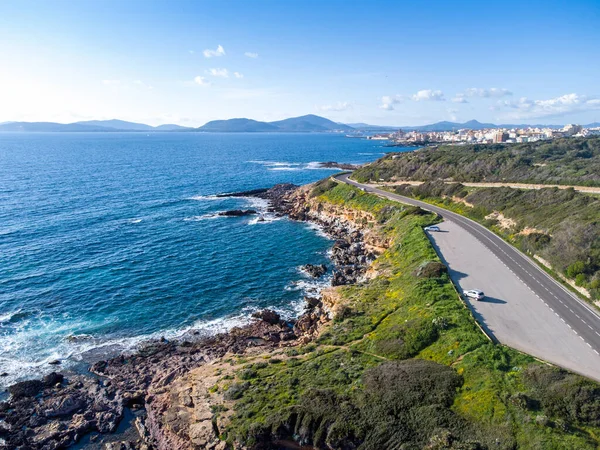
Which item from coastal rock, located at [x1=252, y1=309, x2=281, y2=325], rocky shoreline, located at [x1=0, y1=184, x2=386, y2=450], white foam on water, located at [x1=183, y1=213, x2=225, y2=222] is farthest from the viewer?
white foam on water, located at [x1=183, y1=213, x2=225, y2=222]

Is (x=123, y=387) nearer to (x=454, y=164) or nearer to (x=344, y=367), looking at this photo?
(x=344, y=367)

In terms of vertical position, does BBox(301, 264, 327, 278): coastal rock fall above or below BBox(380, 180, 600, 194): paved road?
below

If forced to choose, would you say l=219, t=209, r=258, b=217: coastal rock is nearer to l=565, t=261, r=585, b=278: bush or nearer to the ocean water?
the ocean water

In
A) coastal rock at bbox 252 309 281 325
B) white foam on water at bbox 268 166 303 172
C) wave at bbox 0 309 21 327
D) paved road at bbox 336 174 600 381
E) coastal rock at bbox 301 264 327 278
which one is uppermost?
paved road at bbox 336 174 600 381

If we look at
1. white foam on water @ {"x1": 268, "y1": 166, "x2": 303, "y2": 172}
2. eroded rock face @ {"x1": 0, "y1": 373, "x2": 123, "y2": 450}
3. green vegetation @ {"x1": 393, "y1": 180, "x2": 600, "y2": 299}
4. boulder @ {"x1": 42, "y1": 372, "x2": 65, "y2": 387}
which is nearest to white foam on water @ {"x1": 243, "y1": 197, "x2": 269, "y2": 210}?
green vegetation @ {"x1": 393, "y1": 180, "x2": 600, "y2": 299}

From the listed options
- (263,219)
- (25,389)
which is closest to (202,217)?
(263,219)

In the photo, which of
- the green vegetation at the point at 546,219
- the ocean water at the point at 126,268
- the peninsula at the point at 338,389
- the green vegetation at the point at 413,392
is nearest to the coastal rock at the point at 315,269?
the ocean water at the point at 126,268

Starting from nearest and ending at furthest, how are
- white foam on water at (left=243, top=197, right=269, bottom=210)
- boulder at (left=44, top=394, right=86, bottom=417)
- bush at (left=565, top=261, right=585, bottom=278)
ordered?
1. boulder at (left=44, top=394, right=86, bottom=417)
2. bush at (left=565, top=261, right=585, bottom=278)
3. white foam on water at (left=243, top=197, right=269, bottom=210)
